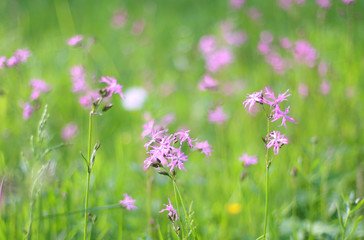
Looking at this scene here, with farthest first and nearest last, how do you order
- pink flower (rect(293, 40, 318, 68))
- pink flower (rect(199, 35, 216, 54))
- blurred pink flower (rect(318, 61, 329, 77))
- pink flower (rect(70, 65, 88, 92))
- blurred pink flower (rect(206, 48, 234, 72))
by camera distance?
1. pink flower (rect(199, 35, 216, 54))
2. blurred pink flower (rect(206, 48, 234, 72))
3. blurred pink flower (rect(318, 61, 329, 77))
4. pink flower (rect(293, 40, 318, 68))
5. pink flower (rect(70, 65, 88, 92))

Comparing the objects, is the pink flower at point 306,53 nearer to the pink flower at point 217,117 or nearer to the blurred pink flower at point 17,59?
the pink flower at point 217,117

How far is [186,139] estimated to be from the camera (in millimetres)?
1319

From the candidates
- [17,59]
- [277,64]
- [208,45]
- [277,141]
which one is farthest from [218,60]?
[277,141]

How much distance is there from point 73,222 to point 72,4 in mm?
5586

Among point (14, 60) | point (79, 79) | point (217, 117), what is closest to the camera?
point (14, 60)

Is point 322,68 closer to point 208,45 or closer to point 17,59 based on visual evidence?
point 208,45

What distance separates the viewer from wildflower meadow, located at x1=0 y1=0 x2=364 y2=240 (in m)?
1.33

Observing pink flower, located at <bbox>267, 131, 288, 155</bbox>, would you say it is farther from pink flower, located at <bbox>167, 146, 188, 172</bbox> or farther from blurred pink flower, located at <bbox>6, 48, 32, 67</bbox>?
blurred pink flower, located at <bbox>6, 48, 32, 67</bbox>

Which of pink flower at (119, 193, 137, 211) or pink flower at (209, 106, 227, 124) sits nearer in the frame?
pink flower at (119, 193, 137, 211)

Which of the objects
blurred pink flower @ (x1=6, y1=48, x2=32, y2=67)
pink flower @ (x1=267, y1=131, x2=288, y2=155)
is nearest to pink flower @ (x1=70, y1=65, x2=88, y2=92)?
blurred pink flower @ (x1=6, y1=48, x2=32, y2=67)

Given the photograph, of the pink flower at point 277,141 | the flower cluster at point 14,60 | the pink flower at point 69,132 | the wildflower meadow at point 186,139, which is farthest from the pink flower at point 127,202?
the pink flower at point 69,132

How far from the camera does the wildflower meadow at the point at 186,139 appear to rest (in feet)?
4.38

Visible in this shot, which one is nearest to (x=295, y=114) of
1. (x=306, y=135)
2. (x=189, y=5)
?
(x=306, y=135)

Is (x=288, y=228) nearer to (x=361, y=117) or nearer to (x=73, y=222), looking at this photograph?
(x=73, y=222)
